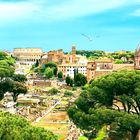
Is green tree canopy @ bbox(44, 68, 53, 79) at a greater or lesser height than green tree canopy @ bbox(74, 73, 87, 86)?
greater

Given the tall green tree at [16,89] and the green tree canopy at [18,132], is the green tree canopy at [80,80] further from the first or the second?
the green tree canopy at [18,132]

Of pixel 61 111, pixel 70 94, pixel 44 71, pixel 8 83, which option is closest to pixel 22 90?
pixel 8 83

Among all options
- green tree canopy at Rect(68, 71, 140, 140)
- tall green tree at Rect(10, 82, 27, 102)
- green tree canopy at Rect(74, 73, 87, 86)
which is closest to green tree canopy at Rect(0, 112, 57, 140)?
green tree canopy at Rect(68, 71, 140, 140)

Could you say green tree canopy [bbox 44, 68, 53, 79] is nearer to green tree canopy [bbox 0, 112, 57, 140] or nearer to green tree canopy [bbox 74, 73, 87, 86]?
green tree canopy [bbox 74, 73, 87, 86]

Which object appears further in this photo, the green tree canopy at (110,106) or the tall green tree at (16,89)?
the tall green tree at (16,89)

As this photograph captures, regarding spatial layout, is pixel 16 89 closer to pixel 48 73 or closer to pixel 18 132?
pixel 48 73

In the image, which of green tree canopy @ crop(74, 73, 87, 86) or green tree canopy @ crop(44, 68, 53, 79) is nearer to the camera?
green tree canopy @ crop(74, 73, 87, 86)

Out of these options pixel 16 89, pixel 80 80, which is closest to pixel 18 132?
pixel 16 89

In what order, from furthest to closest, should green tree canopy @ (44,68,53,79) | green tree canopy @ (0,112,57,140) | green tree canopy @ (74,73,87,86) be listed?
green tree canopy @ (44,68,53,79) → green tree canopy @ (74,73,87,86) → green tree canopy @ (0,112,57,140)

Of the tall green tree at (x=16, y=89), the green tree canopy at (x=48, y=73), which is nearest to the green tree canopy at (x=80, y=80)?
the green tree canopy at (x=48, y=73)
